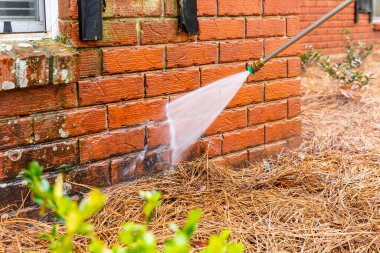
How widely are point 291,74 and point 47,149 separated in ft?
4.99

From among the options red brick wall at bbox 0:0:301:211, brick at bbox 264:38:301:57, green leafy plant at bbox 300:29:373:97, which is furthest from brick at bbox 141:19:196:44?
green leafy plant at bbox 300:29:373:97

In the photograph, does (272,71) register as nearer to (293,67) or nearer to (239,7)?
(293,67)

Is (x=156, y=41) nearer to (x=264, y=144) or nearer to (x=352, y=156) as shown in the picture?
(x=264, y=144)

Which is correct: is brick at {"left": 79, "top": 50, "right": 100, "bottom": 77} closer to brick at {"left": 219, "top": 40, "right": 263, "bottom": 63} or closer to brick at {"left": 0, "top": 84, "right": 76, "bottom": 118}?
brick at {"left": 0, "top": 84, "right": 76, "bottom": 118}

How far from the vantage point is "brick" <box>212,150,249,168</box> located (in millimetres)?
2618

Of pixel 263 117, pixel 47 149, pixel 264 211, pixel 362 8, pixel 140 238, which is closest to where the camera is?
pixel 140 238

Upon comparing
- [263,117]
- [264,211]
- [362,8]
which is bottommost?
[264,211]

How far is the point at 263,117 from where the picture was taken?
2.81 meters

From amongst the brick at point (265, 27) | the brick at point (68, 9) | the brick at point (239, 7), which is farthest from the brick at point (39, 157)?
the brick at point (265, 27)

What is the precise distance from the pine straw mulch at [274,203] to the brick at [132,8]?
721 millimetres

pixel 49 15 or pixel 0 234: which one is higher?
pixel 49 15

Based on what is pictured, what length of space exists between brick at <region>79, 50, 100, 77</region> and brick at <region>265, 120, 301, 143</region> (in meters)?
1.12

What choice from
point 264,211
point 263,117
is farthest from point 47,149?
point 263,117

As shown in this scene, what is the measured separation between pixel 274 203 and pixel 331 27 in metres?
4.72
